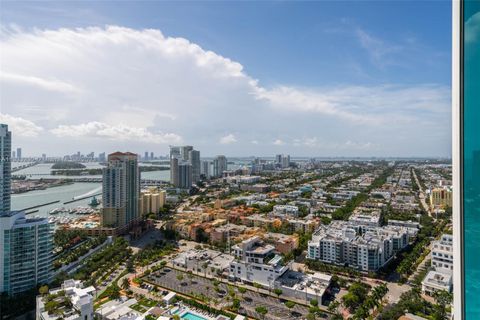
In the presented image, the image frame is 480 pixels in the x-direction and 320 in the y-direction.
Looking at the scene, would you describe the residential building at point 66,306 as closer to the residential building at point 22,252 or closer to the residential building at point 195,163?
the residential building at point 22,252

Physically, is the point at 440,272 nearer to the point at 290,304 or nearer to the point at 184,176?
the point at 290,304

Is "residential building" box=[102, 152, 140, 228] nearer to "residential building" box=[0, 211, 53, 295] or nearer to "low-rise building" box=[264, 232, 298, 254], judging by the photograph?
"residential building" box=[0, 211, 53, 295]

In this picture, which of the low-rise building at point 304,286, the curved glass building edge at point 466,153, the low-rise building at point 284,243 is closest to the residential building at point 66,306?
the low-rise building at point 304,286

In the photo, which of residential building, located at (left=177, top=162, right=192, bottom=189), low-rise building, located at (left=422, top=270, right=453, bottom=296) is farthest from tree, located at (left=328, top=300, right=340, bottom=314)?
residential building, located at (left=177, top=162, right=192, bottom=189)

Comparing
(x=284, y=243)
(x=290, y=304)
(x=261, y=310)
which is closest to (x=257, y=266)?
(x=290, y=304)

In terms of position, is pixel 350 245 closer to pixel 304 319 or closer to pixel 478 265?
pixel 304 319

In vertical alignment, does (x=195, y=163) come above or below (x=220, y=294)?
above

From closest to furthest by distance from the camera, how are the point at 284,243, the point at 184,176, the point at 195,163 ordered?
the point at 284,243 → the point at 184,176 → the point at 195,163
